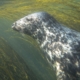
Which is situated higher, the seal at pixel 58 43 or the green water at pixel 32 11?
the seal at pixel 58 43

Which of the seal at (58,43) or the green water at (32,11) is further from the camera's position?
the green water at (32,11)

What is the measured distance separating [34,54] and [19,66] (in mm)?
2623

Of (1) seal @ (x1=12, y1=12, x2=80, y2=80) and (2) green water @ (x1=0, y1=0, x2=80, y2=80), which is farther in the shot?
(2) green water @ (x1=0, y1=0, x2=80, y2=80)

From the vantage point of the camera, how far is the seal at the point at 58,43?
16.5 ft

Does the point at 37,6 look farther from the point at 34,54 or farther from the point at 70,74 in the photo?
the point at 70,74

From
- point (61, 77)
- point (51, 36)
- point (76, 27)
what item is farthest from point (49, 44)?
point (76, 27)

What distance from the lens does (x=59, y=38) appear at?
5598 mm

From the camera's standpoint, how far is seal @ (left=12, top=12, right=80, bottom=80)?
16.5 ft

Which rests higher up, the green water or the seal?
the seal

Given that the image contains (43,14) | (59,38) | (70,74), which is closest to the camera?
(70,74)

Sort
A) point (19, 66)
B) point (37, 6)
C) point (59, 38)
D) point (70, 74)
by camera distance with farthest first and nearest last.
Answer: point (37, 6) → point (19, 66) → point (59, 38) → point (70, 74)

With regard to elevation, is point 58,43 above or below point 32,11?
above

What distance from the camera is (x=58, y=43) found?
217 inches

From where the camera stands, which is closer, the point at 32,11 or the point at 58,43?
the point at 58,43
